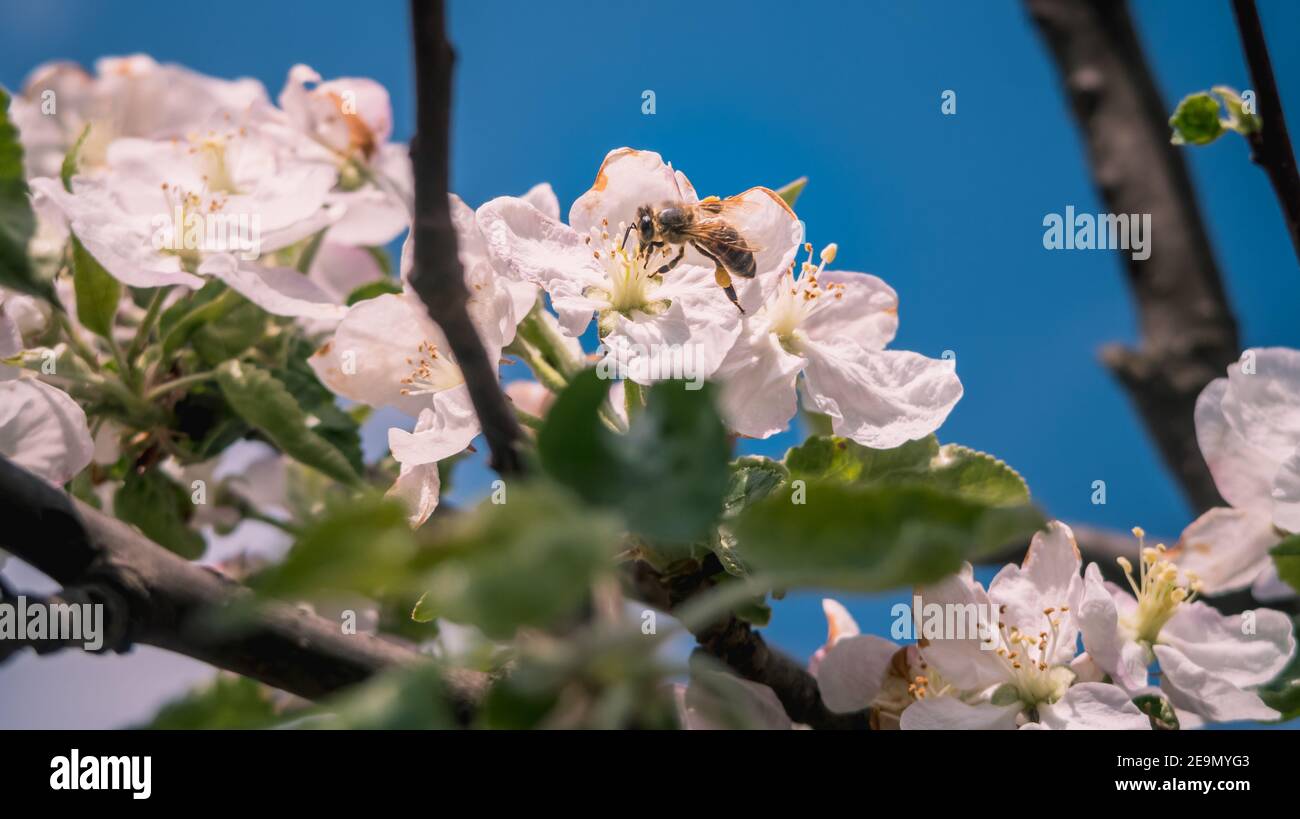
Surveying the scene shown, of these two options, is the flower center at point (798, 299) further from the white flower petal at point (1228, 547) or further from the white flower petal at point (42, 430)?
the white flower petal at point (42, 430)

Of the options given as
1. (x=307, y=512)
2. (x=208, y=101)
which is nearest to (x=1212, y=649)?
(x=307, y=512)

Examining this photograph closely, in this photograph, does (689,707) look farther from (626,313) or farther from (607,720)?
(607,720)

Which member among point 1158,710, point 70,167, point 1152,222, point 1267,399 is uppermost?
point 1152,222

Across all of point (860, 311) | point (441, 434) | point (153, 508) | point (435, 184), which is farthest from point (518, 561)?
point (153, 508)

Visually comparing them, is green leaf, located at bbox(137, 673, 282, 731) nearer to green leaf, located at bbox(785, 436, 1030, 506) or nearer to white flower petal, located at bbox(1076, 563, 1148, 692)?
green leaf, located at bbox(785, 436, 1030, 506)

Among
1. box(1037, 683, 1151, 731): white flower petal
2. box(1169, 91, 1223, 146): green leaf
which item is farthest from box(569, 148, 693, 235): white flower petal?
box(1037, 683, 1151, 731): white flower petal

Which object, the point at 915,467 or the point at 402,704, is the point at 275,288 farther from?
the point at 402,704
